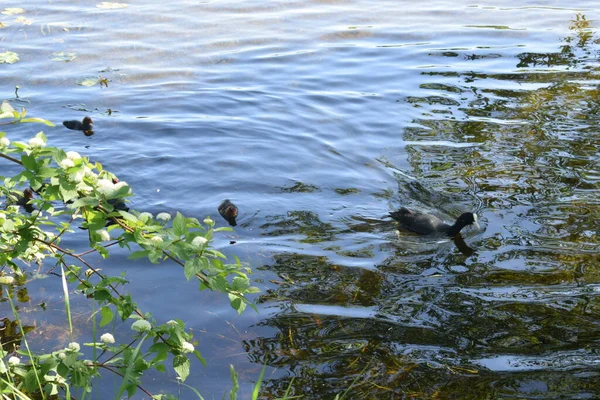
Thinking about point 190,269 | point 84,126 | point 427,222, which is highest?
point 190,269

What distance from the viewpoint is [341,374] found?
5473 mm

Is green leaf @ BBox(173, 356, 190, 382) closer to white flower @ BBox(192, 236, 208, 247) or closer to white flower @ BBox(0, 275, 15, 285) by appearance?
white flower @ BBox(192, 236, 208, 247)

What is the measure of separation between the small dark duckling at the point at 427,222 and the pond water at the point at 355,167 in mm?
131

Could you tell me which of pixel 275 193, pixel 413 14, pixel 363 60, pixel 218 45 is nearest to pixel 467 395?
pixel 275 193

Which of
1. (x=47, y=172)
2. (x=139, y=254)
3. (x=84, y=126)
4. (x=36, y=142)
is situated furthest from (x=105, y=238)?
(x=84, y=126)

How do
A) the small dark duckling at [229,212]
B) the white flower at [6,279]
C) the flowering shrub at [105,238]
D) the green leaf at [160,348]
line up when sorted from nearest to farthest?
the flowering shrub at [105,238] → the green leaf at [160,348] → the white flower at [6,279] → the small dark duckling at [229,212]

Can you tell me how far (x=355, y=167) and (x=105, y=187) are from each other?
616 centimetres

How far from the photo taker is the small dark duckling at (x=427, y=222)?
7.91 metres

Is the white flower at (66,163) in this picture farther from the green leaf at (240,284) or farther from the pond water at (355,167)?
the pond water at (355,167)

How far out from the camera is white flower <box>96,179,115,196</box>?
3.60 metres

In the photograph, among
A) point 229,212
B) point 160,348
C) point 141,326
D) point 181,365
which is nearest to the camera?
point 141,326

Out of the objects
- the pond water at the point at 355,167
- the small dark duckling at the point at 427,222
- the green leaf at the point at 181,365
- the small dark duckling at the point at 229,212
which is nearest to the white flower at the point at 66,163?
the green leaf at the point at 181,365

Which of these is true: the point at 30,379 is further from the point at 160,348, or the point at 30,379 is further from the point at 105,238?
the point at 105,238

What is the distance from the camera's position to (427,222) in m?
8.06
